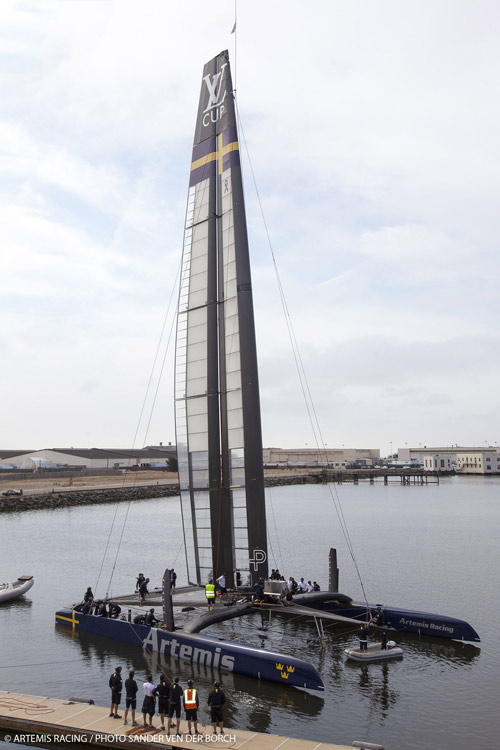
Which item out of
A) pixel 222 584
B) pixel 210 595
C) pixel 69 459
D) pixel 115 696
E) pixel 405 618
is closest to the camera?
pixel 115 696

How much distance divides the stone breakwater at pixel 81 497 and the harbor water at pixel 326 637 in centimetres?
2060

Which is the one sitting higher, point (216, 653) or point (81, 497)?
point (216, 653)

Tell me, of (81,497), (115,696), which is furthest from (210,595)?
(81,497)

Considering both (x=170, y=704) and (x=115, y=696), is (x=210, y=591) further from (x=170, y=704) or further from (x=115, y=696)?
(x=170, y=704)

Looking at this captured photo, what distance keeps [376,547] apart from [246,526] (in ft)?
92.5

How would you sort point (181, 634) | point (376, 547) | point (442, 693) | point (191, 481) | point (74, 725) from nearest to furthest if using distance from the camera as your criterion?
1. point (74, 725)
2. point (442, 693)
3. point (181, 634)
4. point (191, 481)
5. point (376, 547)

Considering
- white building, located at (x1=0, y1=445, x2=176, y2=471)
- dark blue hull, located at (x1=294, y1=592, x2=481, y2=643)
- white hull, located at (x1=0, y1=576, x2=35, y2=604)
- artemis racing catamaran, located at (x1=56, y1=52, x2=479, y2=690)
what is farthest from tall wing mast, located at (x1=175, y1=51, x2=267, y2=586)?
white building, located at (x1=0, y1=445, x2=176, y2=471)

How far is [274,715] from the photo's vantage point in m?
16.6

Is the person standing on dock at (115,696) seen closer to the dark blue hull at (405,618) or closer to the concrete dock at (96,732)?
the concrete dock at (96,732)

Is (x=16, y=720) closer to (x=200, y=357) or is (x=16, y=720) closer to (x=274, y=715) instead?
(x=274, y=715)

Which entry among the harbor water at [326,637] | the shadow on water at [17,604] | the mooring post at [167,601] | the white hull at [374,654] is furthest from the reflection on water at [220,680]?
the shadow on water at [17,604]

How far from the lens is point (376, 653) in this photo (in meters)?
20.6

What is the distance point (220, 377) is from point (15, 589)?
1595 cm

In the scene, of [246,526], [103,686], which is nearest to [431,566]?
[246,526]
